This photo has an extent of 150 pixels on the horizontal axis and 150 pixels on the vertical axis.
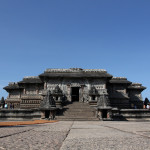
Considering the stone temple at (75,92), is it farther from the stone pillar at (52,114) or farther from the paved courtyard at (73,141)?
A: the paved courtyard at (73,141)

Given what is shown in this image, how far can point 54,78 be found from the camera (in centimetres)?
2373

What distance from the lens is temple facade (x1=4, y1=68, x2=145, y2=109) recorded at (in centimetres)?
2277

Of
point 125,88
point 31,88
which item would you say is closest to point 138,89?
point 125,88

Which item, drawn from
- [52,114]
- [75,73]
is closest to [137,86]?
[75,73]

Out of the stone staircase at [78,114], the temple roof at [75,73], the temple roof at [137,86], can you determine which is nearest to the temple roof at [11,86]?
the temple roof at [75,73]

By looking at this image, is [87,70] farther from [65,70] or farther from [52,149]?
[52,149]

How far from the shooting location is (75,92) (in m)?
28.5

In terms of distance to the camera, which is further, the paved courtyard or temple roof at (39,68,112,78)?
temple roof at (39,68,112,78)

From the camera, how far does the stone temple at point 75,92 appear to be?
17219mm

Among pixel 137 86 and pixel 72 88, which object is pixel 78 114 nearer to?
pixel 72 88

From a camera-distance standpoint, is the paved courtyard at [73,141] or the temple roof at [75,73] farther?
the temple roof at [75,73]

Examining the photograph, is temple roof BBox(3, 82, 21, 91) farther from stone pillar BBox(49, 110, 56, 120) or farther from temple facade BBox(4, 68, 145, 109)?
stone pillar BBox(49, 110, 56, 120)

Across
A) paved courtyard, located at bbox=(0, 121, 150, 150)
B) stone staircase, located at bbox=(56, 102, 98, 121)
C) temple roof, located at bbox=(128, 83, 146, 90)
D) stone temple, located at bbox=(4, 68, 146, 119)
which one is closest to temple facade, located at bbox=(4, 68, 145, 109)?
stone temple, located at bbox=(4, 68, 146, 119)

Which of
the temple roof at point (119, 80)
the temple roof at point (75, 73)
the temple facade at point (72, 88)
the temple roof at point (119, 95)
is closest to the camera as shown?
the temple facade at point (72, 88)
